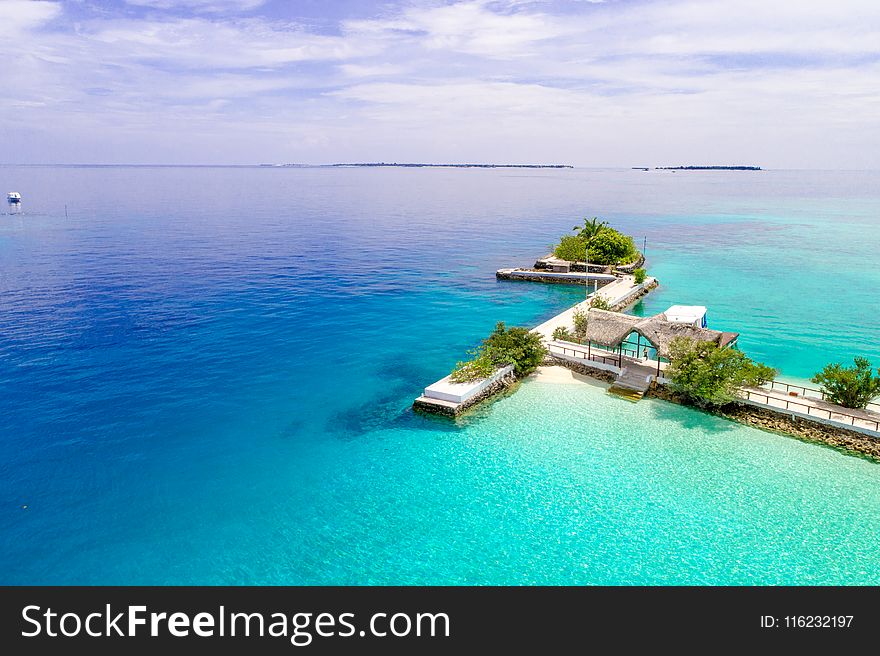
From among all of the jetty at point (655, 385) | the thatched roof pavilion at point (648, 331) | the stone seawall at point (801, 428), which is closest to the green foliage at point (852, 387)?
the jetty at point (655, 385)

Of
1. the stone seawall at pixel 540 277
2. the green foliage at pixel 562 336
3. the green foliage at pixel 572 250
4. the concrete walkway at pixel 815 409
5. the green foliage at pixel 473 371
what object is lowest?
the concrete walkway at pixel 815 409

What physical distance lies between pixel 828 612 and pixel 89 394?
140ft

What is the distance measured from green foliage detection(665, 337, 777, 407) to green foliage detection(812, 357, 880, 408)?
3.29 metres

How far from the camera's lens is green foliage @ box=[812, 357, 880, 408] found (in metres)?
33.8

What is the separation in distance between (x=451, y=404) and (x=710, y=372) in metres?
16.3

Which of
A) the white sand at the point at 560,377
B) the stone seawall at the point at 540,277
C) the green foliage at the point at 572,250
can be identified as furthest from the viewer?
the green foliage at the point at 572,250

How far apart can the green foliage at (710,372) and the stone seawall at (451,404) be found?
11.8m

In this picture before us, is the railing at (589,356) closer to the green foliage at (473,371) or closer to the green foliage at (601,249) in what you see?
the green foliage at (473,371)

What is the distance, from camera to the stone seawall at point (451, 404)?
37.1 m

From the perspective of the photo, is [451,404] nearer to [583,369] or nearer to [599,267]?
[583,369]

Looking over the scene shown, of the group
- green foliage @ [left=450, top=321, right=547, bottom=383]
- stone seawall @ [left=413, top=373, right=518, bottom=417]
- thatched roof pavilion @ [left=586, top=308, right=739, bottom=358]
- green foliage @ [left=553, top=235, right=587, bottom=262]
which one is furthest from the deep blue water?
green foliage @ [left=553, top=235, right=587, bottom=262]

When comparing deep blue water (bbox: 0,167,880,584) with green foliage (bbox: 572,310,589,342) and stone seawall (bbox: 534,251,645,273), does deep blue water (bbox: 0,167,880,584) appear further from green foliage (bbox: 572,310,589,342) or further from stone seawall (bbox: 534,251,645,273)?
stone seawall (bbox: 534,251,645,273)

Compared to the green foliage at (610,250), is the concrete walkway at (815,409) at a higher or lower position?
lower

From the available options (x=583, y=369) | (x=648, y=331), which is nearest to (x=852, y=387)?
(x=648, y=331)
